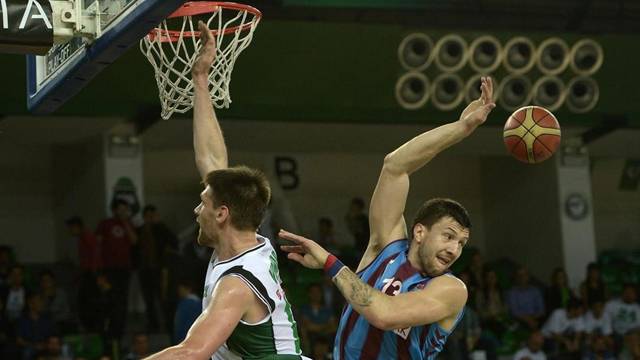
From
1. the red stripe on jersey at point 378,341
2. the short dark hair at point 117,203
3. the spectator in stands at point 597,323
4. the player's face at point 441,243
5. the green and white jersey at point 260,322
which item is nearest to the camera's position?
the green and white jersey at point 260,322

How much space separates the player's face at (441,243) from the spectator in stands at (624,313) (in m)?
12.3

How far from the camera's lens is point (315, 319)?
1638 cm

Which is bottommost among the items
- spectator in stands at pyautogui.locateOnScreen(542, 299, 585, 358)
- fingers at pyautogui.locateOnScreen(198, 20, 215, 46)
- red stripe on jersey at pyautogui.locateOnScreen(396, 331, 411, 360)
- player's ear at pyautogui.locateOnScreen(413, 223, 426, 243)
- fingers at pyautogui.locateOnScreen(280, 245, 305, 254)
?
spectator in stands at pyautogui.locateOnScreen(542, 299, 585, 358)

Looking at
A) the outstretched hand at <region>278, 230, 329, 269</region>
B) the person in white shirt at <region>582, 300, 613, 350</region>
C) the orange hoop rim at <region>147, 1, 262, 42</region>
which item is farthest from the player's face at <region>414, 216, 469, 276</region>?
the person in white shirt at <region>582, 300, 613, 350</region>

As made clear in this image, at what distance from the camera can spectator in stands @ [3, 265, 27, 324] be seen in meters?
15.8

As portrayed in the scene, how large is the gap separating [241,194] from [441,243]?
121 centimetres

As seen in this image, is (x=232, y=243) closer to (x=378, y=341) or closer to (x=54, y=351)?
(x=378, y=341)

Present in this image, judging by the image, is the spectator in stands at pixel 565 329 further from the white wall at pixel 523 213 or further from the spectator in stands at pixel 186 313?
the spectator in stands at pixel 186 313

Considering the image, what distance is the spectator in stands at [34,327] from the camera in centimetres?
1515

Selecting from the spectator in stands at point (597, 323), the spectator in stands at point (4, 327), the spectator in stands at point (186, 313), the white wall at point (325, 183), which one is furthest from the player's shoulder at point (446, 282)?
the white wall at point (325, 183)

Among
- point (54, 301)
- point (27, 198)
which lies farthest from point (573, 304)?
point (27, 198)

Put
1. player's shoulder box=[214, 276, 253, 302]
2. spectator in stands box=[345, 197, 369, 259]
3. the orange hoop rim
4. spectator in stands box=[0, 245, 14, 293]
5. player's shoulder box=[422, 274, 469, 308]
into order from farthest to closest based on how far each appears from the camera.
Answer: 1. spectator in stands box=[345, 197, 369, 259]
2. spectator in stands box=[0, 245, 14, 293]
3. the orange hoop rim
4. player's shoulder box=[422, 274, 469, 308]
5. player's shoulder box=[214, 276, 253, 302]

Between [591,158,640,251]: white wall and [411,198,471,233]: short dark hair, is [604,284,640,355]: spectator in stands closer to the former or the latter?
[591,158,640,251]: white wall

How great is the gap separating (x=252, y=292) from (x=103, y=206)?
1380 centimetres
